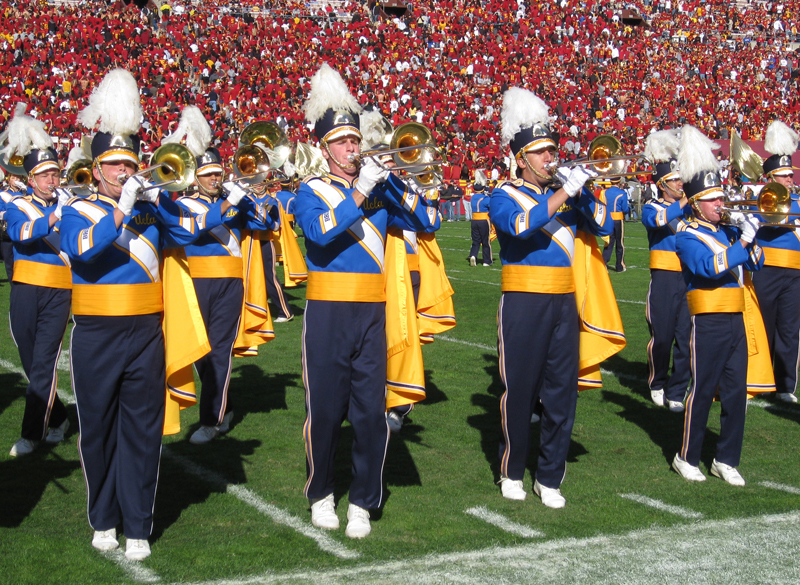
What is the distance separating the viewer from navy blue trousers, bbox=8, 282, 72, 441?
5.79 metres

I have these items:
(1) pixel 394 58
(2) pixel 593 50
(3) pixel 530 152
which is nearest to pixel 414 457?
(3) pixel 530 152

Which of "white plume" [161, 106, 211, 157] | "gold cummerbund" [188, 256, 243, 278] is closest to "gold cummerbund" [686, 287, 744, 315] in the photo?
"gold cummerbund" [188, 256, 243, 278]

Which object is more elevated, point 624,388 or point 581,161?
point 581,161

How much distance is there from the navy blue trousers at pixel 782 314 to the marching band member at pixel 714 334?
205 cm

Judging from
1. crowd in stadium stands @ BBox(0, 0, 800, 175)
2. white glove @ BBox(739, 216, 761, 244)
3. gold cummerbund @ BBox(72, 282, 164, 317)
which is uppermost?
crowd in stadium stands @ BBox(0, 0, 800, 175)

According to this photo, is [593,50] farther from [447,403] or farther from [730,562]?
[730,562]

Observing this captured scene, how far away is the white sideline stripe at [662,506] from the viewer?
4.56 metres

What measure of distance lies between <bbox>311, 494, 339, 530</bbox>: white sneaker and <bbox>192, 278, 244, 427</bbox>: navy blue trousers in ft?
5.92

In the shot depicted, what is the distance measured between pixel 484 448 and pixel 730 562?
217 centimetres

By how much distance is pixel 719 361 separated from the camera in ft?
16.9

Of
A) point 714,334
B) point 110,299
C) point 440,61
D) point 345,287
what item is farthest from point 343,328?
point 440,61

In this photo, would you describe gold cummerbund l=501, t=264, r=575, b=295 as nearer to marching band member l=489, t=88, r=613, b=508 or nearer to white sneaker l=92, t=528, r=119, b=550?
marching band member l=489, t=88, r=613, b=508

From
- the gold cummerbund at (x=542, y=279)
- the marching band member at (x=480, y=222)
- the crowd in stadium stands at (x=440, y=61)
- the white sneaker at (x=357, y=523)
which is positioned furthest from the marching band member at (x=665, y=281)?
the crowd in stadium stands at (x=440, y=61)

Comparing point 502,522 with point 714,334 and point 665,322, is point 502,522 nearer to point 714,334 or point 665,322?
point 714,334
